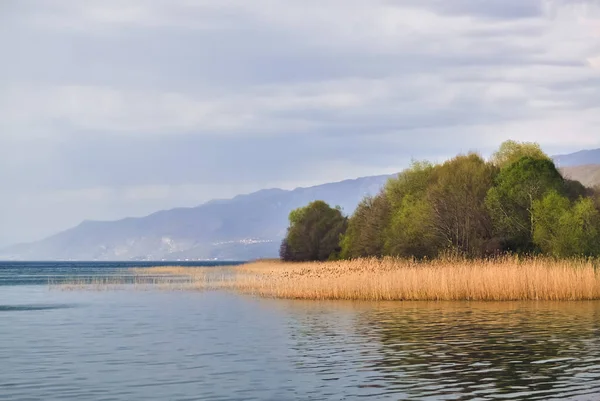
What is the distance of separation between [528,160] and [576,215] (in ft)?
34.2

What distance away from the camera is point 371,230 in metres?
82.0

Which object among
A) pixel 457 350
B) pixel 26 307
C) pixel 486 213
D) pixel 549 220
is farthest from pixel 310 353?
pixel 486 213

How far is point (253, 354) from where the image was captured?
2536cm

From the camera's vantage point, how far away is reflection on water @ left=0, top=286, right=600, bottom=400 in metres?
19.0

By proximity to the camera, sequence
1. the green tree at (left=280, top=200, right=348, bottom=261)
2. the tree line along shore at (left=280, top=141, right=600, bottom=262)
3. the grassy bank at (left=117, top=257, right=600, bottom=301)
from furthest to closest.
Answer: the green tree at (left=280, top=200, right=348, bottom=261) < the tree line along shore at (left=280, top=141, right=600, bottom=262) < the grassy bank at (left=117, top=257, right=600, bottom=301)

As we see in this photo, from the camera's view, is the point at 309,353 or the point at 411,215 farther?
the point at 411,215

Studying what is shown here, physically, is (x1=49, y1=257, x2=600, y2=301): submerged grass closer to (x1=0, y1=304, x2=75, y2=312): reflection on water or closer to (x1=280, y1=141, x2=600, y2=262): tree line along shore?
(x1=280, y1=141, x2=600, y2=262): tree line along shore

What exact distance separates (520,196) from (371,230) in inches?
828

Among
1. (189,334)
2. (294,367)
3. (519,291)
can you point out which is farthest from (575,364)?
(519,291)

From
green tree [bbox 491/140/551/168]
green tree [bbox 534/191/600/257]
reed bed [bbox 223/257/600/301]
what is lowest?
reed bed [bbox 223/257/600/301]

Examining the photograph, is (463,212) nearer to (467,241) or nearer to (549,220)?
(467,241)

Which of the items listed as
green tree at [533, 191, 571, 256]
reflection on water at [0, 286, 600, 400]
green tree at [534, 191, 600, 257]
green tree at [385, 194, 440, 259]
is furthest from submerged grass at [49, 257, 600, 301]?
green tree at [385, 194, 440, 259]

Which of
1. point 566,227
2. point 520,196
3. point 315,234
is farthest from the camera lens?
point 315,234

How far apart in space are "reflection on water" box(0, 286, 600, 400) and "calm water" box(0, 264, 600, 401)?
1.8 inches
